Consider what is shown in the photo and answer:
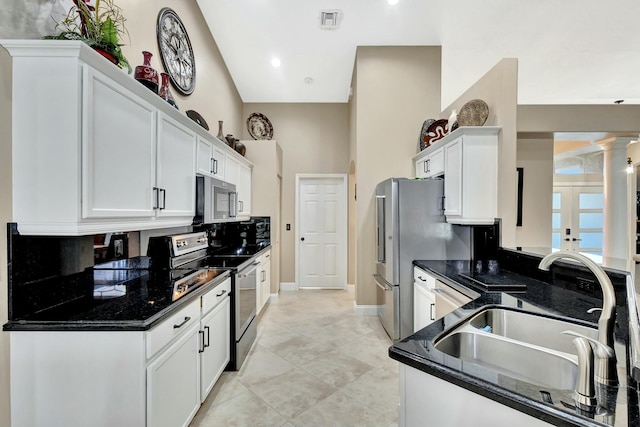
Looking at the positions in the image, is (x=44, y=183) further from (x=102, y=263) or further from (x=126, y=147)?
(x=102, y=263)

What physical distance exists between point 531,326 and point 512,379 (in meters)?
0.76

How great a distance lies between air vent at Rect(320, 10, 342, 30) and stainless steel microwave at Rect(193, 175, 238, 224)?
7.04ft

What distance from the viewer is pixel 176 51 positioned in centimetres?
251

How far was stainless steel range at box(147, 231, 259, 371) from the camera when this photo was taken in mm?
2221

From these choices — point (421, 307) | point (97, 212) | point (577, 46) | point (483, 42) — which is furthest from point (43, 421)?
point (577, 46)

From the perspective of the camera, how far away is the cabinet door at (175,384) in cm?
126

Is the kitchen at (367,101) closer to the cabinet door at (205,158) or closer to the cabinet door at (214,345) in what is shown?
the cabinet door at (205,158)

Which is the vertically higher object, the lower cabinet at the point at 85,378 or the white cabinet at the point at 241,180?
the white cabinet at the point at 241,180

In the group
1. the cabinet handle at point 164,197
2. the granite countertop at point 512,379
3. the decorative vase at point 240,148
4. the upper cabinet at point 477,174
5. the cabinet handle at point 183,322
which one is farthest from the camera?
the decorative vase at point 240,148

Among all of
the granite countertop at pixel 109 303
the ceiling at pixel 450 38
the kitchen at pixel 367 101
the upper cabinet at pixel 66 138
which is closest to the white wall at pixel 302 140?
the ceiling at pixel 450 38

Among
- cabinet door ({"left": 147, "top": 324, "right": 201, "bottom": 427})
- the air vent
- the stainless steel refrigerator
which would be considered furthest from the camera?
the air vent

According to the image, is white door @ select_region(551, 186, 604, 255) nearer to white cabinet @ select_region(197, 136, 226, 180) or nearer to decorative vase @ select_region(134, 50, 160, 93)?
white cabinet @ select_region(197, 136, 226, 180)

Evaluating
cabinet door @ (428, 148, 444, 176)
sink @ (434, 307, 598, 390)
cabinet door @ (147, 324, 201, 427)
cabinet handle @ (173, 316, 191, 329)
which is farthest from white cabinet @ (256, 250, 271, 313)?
sink @ (434, 307, 598, 390)

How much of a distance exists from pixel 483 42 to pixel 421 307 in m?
3.30
